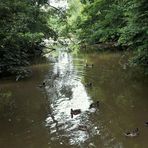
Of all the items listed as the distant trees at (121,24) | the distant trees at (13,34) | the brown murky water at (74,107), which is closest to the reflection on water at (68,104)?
the brown murky water at (74,107)

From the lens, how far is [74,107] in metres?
14.9

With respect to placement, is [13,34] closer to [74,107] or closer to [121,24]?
[74,107]

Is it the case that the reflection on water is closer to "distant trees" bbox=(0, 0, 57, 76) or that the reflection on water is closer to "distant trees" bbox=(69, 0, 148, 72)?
"distant trees" bbox=(0, 0, 57, 76)

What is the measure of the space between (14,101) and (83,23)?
82.2 feet

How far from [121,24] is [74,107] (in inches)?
747

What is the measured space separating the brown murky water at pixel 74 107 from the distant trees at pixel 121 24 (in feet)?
6.57

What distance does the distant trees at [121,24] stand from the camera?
54.7 ft

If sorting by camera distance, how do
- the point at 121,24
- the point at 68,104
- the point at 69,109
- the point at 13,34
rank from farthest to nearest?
the point at 121,24
the point at 13,34
the point at 68,104
the point at 69,109

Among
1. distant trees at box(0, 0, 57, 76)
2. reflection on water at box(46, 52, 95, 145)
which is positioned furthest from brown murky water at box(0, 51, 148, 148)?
distant trees at box(0, 0, 57, 76)

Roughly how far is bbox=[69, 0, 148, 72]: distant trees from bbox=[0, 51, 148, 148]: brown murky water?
2002 millimetres

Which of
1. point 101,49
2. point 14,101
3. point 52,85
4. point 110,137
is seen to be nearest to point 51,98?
point 14,101

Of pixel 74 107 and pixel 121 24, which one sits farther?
pixel 121 24

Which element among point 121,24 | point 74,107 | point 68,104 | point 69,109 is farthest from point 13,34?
point 121,24

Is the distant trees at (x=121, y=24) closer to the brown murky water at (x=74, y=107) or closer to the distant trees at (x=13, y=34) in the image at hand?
the brown murky water at (x=74, y=107)
